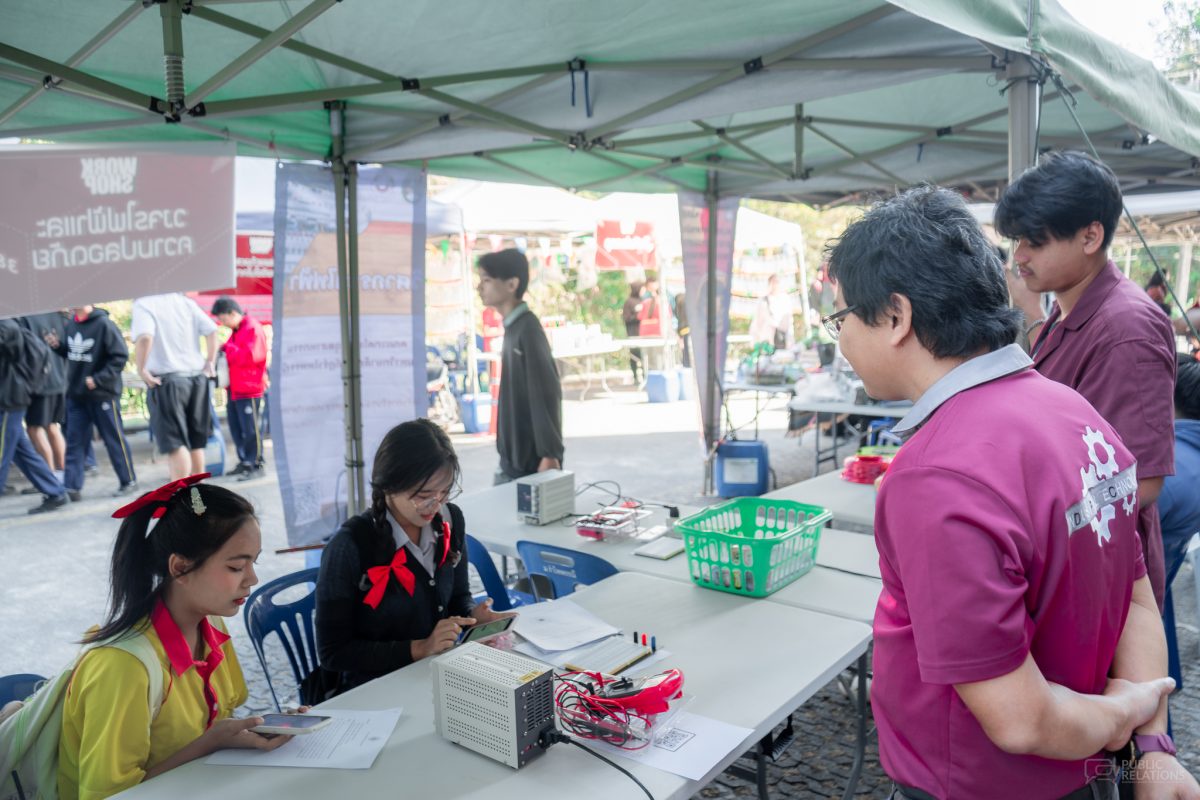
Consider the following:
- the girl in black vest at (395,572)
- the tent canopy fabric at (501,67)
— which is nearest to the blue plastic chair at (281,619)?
the girl in black vest at (395,572)

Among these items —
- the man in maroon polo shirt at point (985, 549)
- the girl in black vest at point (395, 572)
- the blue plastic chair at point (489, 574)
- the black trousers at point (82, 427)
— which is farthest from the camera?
the black trousers at point (82, 427)

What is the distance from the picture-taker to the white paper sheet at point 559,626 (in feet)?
6.35

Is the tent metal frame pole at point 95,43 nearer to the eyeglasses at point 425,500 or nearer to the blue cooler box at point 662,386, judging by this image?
the eyeglasses at point 425,500

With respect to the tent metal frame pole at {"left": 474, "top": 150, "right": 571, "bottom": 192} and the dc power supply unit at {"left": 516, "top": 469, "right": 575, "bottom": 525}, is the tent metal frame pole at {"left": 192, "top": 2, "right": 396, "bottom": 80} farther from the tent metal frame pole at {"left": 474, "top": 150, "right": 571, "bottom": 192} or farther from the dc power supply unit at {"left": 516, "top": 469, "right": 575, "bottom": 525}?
the dc power supply unit at {"left": 516, "top": 469, "right": 575, "bottom": 525}

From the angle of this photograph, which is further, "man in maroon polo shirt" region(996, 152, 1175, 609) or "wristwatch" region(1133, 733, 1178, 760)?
"man in maroon polo shirt" region(996, 152, 1175, 609)

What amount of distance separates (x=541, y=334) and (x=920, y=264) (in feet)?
8.48

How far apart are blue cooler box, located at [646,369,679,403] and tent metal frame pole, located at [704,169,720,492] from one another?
5.36m

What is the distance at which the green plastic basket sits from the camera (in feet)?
7.41

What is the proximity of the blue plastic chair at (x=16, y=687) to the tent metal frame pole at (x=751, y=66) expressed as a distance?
275 centimetres

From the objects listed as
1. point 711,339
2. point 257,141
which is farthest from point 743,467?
point 257,141

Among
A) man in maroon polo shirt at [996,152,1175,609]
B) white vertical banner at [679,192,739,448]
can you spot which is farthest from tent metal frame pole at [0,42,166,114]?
white vertical banner at [679,192,739,448]

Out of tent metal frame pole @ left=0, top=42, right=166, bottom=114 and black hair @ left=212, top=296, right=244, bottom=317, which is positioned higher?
tent metal frame pole @ left=0, top=42, right=166, bottom=114

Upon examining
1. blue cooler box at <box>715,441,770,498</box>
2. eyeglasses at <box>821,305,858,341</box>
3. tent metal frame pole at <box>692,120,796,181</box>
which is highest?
tent metal frame pole at <box>692,120,796,181</box>

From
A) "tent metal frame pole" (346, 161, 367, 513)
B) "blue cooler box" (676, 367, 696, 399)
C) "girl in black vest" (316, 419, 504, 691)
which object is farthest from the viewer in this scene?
"blue cooler box" (676, 367, 696, 399)
